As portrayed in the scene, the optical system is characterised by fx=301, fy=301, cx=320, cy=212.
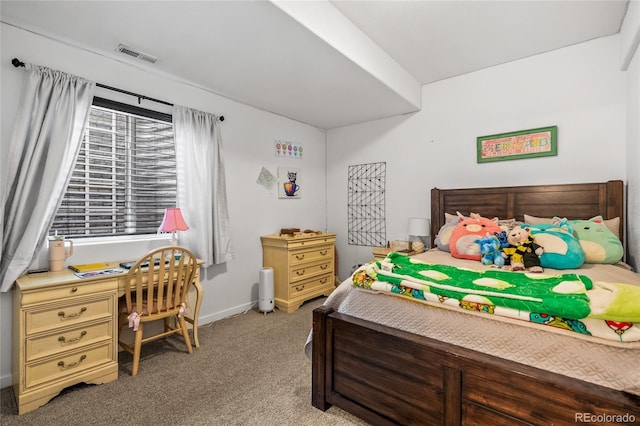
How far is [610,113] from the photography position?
8.48 ft

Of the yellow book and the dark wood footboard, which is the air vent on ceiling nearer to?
the yellow book

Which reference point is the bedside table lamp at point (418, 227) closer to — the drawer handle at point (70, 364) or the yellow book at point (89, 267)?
the yellow book at point (89, 267)

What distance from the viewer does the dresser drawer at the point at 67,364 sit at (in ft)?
5.80

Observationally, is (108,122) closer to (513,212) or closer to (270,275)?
(270,275)

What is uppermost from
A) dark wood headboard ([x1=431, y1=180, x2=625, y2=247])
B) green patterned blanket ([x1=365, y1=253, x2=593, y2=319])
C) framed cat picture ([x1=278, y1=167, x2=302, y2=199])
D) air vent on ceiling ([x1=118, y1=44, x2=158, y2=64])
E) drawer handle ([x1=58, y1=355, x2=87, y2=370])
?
air vent on ceiling ([x1=118, y1=44, x2=158, y2=64])

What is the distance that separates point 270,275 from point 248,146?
1515 mm

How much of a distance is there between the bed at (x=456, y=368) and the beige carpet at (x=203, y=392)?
251 millimetres

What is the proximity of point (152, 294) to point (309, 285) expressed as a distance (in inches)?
74.3

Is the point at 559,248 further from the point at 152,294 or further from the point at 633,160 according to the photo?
the point at 152,294

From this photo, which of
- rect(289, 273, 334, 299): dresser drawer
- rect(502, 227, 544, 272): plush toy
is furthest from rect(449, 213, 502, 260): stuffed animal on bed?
rect(289, 273, 334, 299): dresser drawer

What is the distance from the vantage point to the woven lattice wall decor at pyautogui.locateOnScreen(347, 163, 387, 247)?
4016 mm

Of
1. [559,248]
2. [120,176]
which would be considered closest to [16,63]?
[120,176]

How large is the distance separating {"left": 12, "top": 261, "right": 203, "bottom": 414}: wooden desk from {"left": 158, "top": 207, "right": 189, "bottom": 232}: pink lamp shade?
1.80 ft

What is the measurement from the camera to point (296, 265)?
3.50 meters
